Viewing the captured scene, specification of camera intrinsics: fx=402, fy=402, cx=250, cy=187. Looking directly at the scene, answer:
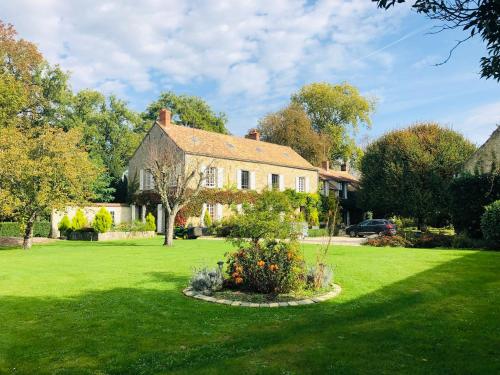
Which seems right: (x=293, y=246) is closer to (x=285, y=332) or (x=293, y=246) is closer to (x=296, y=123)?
(x=285, y=332)

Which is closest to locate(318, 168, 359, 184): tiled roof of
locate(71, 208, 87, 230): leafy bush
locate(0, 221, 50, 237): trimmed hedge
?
locate(71, 208, 87, 230): leafy bush

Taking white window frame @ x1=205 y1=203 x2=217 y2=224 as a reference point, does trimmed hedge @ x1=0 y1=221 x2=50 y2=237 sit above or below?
below

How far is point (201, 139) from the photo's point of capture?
34.6 meters

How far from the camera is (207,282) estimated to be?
8.60 metres

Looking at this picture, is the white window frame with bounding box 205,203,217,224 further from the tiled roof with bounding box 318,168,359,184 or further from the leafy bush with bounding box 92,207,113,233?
the tiled roof with bounding box 318,168,359,184

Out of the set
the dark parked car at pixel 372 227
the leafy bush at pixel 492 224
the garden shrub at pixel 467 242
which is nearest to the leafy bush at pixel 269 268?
the leafy bush at pixel 492 224

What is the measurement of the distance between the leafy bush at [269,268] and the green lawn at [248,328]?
92cm

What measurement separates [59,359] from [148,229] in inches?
992

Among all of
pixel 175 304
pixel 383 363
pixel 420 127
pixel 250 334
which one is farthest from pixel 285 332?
pixel 420 127

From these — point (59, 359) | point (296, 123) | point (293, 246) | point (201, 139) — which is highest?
point (296, 123)

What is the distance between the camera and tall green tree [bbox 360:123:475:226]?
34969 mm

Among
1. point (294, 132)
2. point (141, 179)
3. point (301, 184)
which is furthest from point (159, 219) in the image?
point (294, 132)

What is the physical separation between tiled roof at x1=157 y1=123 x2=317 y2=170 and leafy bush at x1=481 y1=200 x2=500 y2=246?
67.1ft

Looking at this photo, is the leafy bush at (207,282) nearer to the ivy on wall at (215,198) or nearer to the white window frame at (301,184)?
the ivy on wall at (215,198)
